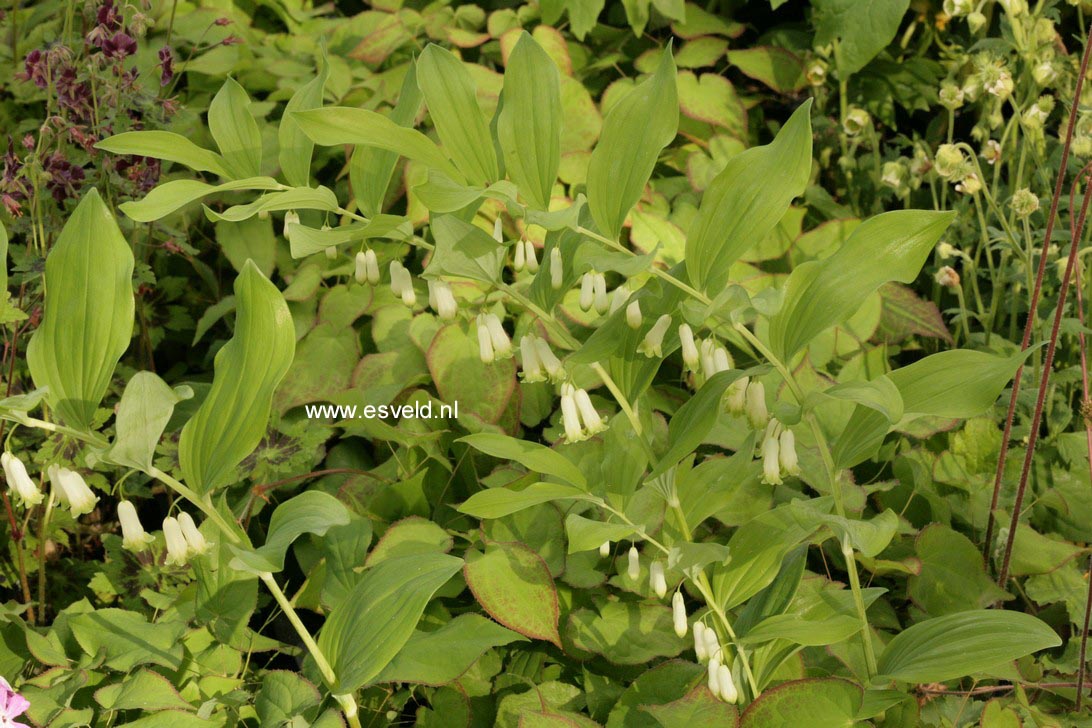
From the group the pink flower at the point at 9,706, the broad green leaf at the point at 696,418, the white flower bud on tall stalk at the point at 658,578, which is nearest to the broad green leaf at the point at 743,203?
the broad green leaf at the point at 696,418

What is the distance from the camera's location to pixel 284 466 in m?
1.66

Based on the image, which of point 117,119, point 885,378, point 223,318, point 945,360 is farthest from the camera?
point 223,318

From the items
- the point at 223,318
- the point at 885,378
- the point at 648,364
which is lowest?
the point at 223,318

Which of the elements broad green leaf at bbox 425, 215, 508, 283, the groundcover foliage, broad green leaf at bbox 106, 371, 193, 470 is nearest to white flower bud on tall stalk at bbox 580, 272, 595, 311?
the groundcover foliage

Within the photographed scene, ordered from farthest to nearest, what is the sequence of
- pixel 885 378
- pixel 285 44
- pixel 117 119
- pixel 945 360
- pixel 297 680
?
pixel 285 44 < pixel 117 119 < pixel 297 680 < pixel 945 360 < pixel 885 378

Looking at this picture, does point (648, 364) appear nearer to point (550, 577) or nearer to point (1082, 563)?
point (550, 577)

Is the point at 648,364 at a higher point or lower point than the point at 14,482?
higher

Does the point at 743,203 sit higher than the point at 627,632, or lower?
higher

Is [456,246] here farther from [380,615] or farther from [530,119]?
[380,615]

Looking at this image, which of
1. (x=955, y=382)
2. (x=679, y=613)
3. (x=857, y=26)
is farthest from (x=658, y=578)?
(x=857, y=26)

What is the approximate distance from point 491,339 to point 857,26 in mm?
1525

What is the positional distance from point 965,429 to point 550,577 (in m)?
0.80

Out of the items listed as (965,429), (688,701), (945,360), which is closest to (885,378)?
(945,360)

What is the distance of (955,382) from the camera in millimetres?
1099
